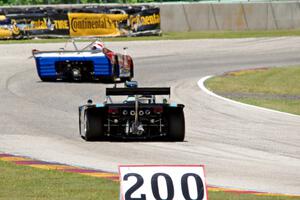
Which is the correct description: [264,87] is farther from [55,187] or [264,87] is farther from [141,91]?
[55,187]

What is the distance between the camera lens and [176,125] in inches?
681

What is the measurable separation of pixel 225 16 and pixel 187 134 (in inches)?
1374

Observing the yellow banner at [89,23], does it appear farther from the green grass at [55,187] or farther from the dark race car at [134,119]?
the green grass at [55,187]

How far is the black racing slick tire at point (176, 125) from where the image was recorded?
17.1 meters

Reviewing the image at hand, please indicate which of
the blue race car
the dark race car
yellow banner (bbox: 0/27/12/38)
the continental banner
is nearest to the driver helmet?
the blue race car

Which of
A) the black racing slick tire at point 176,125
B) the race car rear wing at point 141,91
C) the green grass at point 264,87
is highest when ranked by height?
the race car rear wing at point 141,91

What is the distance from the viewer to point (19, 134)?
1866cm

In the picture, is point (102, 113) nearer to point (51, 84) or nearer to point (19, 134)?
point (19, 134)

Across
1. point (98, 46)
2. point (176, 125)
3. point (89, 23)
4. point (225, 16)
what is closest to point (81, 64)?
point (98, 46)

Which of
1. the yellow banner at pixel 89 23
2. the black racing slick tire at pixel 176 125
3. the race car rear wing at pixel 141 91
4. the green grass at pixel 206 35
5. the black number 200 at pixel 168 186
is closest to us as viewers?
the black number 200 at pixel 168 186

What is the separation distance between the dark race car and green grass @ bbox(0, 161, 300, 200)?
9.82 ft

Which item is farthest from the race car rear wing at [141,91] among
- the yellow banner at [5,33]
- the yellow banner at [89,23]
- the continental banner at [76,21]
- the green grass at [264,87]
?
the yellow banner at [89,23]

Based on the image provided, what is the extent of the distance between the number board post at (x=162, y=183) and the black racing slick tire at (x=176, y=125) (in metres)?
8.15

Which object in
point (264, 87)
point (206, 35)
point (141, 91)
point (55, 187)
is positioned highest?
point (141, 91)
